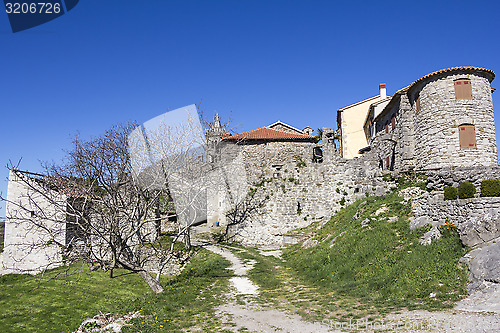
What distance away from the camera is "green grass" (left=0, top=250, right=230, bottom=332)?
34.3 ft

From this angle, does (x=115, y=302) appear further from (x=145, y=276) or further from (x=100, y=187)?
(x=100, y=187)

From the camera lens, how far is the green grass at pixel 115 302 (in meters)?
10.5

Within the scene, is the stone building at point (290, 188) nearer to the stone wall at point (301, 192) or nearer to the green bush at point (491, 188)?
the stone wall at point (301, 192)

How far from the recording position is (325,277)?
14.4m

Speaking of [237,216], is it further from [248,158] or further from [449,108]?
[449,108]

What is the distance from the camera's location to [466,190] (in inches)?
→ 492

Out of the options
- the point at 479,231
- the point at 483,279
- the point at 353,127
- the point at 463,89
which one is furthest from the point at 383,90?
the point at 483,279

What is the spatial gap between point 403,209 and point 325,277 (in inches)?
251

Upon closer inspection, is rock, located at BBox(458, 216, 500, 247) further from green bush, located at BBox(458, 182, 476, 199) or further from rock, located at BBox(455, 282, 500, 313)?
rock, located at BBox(455, 282, 500, 313)

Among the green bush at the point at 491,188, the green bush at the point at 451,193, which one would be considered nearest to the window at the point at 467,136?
the green bush at the point at 451,193

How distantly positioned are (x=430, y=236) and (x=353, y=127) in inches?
1272

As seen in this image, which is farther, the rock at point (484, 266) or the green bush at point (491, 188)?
the green bush at point (491, 188)

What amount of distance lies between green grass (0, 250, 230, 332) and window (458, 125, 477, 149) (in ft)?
61.4

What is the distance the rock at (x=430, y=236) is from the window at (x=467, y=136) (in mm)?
12469
